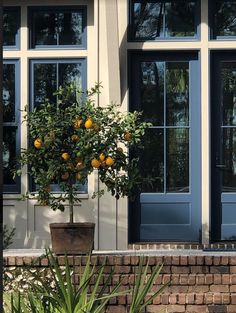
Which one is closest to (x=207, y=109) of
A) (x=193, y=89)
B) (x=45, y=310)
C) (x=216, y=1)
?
(x=193, y=89)

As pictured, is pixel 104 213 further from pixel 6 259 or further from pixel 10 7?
pixel 10 7

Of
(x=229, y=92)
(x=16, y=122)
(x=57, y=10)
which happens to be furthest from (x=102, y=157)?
(x=57, y=10)

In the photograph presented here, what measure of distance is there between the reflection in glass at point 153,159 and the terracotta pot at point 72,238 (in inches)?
66.2

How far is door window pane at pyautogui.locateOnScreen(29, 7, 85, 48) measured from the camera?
7555 millimetres

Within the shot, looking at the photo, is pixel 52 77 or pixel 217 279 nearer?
pixel 217 279

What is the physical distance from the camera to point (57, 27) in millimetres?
7582

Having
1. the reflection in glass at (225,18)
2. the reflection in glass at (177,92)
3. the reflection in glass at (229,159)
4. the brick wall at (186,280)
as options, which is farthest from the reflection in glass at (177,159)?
the brick wall at (186,280)

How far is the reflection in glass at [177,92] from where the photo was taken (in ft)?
24.3

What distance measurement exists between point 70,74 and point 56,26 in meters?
0.59

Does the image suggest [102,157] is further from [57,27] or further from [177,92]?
[57,27]

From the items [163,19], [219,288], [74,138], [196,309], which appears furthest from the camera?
[163,19]

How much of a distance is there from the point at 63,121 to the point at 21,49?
1920 millimetres

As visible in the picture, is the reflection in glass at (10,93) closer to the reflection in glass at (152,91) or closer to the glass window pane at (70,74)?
the glass window pane at (70,74)

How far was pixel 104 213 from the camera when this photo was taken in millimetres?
7223
